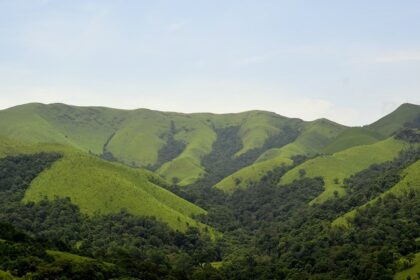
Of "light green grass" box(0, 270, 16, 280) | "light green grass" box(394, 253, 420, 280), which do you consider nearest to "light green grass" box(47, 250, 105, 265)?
"light green grass" box(0, 270, 16, 280)

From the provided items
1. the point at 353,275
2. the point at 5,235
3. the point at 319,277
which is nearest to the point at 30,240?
the point at 5,235

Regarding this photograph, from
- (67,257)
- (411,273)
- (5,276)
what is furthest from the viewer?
(411,273)

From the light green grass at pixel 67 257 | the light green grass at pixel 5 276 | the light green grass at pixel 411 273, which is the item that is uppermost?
the light green grass at pixel 5 276

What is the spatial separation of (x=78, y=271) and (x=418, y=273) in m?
101

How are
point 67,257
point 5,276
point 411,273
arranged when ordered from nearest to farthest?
point 5,276 → point 67,257 → point 411,273

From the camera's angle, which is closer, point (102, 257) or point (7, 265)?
point (7, 265)

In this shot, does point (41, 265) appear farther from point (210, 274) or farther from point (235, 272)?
point (235, 272)

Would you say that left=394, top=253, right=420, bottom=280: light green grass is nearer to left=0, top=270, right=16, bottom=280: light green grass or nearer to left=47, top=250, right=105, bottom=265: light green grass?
left=47, top=250, right=105, bottom=265: light green grass

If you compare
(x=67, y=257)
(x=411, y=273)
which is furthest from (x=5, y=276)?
(x=411, y=273)

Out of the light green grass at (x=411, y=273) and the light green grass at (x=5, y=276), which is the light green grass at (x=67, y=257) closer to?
the light green grass at (x=5, y=276)

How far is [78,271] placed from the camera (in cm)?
12938

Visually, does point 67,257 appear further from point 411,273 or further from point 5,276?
point 411,273

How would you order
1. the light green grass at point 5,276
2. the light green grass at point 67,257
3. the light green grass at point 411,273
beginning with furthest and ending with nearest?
1. the light green grass at point 411,273
2. the light green grass at point 67,257
3. the light green grass at point 5,276

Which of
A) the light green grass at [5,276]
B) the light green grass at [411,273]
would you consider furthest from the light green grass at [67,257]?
the light green grass at [411,273]
